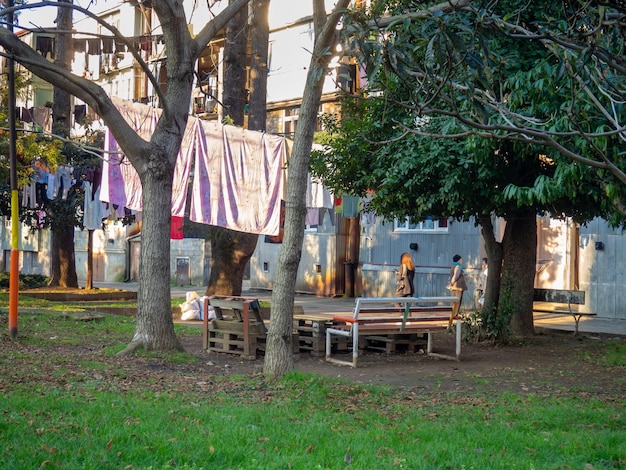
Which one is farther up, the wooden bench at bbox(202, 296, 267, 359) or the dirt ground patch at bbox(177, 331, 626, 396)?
the wooden bench at bbox(202, 296, 267, 359)

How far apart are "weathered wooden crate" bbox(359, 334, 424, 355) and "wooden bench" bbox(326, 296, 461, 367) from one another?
0.35m

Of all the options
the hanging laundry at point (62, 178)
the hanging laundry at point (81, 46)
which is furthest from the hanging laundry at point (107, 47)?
the hanging laundry at point (62, 178)

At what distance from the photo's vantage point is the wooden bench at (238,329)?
12500mm

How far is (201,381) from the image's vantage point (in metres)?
9.77

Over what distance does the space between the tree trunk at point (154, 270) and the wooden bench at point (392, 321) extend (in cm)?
242

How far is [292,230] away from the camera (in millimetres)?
9523

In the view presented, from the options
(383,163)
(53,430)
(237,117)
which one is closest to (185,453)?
(53,430)

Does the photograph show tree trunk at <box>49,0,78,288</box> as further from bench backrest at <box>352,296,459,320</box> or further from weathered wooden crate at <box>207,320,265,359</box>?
bench backrest at <box>352,296,459,320</box>

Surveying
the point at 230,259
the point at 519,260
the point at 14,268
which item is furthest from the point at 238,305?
the point at 230,259

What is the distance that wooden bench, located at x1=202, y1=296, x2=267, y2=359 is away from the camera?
12500 millimetres

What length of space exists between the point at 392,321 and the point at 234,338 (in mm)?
2394

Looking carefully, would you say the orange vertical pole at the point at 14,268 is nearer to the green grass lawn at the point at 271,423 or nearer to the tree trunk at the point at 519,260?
the green grass lawn at the point at 271,423

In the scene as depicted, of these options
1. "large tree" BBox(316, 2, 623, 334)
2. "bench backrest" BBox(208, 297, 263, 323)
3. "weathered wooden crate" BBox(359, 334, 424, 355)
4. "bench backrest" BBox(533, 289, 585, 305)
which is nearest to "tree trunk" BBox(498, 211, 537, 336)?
"large tree" BBox(316, 2, 623, 334)

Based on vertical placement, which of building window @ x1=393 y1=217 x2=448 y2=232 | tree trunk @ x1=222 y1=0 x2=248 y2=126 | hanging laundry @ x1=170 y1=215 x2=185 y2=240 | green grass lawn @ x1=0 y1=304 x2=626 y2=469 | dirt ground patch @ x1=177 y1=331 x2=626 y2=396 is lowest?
dirt ground patch @ x1=177 y1=331 x2=626 y2=396
